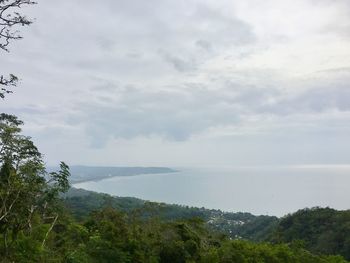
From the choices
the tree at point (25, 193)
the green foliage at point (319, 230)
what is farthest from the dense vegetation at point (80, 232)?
the green foliage at point (319, 230)

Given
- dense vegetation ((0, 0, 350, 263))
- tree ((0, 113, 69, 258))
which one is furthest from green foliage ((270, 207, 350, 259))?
tree ((0, 113, 69, 258))

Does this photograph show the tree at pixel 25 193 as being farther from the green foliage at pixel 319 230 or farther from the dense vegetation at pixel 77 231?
the green foliage at pixel 319 230

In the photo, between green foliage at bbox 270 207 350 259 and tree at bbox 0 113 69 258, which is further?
green foliage at bbox 270 207 350 259

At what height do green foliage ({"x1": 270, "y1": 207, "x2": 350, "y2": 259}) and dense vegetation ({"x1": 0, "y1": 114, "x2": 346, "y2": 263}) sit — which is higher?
dense vegetation ({"x1": 0, "y1": 114, "x2": 346, "y2": 263})

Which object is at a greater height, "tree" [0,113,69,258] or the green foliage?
"tree" [0,113,69,258]

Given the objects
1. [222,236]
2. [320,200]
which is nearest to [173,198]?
[320,200]

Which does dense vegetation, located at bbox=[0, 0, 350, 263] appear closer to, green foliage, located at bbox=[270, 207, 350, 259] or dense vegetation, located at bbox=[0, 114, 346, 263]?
dense vegetation, located at bbox=[0, 114, 346, 263]

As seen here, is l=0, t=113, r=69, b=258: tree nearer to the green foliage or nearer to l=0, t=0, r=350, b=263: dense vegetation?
l=0, t=0, r=350, b=263: dense vegetation

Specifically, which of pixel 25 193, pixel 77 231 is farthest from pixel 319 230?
pixel 25 193

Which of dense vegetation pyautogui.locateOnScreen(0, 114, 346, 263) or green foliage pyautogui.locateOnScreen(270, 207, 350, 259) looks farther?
green foliage pyautogui.locateOnScreen(270, 207, 350, 259)

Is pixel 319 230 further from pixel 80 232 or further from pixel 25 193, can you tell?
pixel 25 193

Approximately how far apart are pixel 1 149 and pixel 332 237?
1461 inches

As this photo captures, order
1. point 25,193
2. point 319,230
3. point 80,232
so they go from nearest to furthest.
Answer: point 25,193 < point 80,232 < point 319,230

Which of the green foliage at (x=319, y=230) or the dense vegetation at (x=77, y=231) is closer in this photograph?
the dense vegetation at (x=77, y=231)
